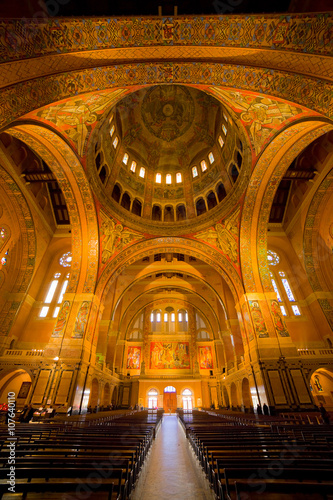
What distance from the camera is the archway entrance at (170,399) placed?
2297 centimetres

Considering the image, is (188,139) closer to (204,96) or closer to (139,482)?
(204,96)

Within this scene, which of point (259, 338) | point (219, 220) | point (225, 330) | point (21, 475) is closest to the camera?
point (21, 475)

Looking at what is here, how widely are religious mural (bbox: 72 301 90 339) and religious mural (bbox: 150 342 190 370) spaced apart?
41.7ft

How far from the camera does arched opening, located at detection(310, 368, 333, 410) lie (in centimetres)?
1589

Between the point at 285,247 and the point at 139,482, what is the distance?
65.1 ft

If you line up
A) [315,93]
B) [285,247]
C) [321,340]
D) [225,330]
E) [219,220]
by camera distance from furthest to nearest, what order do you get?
[225,330], [285,247], [219,220], [321,340], [315,93]

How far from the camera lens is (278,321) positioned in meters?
13.9

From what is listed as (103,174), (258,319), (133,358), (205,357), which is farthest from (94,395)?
(103,174)

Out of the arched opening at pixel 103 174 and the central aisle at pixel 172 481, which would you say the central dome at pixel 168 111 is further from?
the central aisle at pixel 172 481

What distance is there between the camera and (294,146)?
39.3 feet

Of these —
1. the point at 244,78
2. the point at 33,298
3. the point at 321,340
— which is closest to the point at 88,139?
the point at 244,78

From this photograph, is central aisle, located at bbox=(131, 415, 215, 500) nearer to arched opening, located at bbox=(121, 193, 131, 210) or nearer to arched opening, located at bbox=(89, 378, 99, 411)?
arched opening, located at bbox=(89, 378, 99, 411)

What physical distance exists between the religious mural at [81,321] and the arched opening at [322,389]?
1589 centimetres

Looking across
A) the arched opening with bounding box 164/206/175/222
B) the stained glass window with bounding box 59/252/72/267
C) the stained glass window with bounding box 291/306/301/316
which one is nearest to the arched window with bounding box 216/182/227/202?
the arched opening with bounding box 164/206/175/222
